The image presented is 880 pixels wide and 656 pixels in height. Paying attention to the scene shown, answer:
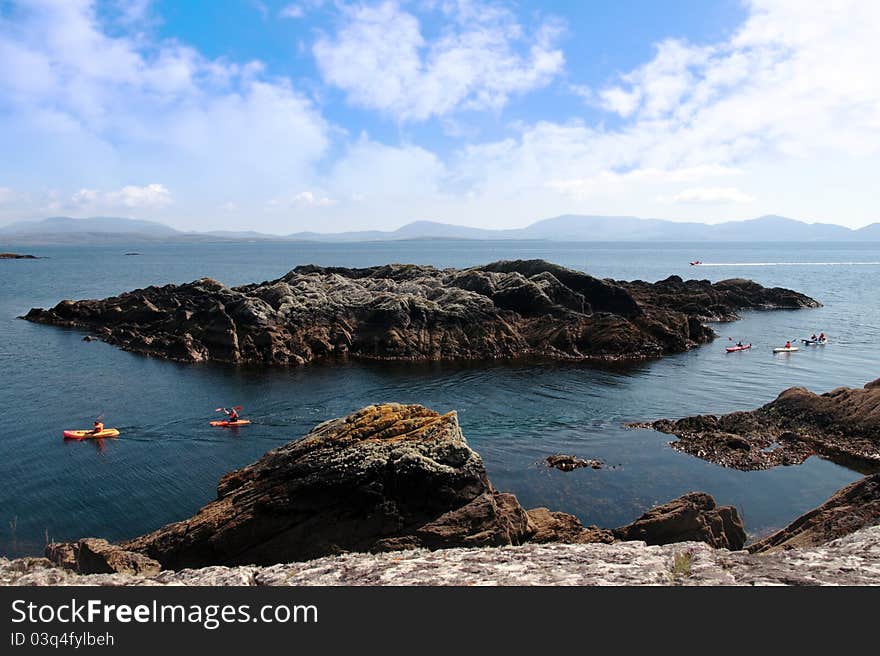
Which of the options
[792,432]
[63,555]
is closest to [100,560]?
[63,555]

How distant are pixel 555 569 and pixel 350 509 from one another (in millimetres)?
8198

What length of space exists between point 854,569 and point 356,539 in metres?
12.5

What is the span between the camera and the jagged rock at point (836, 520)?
16672 millimetres

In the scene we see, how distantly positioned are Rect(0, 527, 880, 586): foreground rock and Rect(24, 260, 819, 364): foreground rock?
4226cm

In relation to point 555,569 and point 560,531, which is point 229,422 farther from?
point 555,569

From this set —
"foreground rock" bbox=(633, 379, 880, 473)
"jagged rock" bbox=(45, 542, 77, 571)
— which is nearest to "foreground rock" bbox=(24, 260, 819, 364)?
"foreground rock" bbox=(633, 379, 880, 473)

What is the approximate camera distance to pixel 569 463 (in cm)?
2988

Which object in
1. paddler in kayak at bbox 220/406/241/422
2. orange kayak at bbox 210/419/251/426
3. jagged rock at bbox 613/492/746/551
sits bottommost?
orange kayak at bbox 210/419/251/426

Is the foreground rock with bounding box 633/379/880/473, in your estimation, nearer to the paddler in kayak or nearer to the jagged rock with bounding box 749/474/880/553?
the jagged rock with bounding box 749/474/880/553

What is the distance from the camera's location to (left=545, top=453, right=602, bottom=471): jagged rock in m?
29.6

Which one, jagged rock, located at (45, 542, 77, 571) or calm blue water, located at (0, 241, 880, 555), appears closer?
jagged rock, located at (45, 542, 77, 571)
